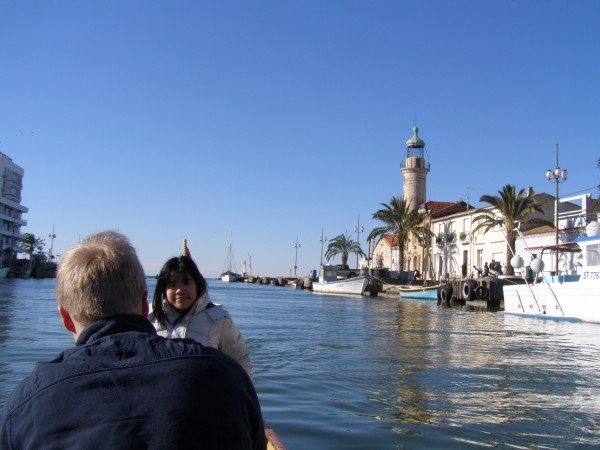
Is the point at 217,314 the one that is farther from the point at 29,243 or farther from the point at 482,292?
the point at 29,243

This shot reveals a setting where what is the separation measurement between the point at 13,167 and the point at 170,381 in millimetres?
99619

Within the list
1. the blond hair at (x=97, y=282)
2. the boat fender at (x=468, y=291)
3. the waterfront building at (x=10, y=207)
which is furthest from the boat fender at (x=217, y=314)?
the waterfront building at (x=10, y=207)

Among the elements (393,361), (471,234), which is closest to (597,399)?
(393,361)

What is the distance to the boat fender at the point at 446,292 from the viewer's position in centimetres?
4256

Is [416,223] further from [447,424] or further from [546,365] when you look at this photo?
[447,424]

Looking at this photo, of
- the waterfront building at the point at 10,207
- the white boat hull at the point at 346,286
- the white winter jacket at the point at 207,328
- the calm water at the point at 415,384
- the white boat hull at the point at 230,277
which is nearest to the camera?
the white winter jacket at the point at 207,328

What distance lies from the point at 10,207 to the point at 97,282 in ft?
317

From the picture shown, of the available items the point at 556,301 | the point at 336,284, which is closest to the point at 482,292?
the point at 556,301

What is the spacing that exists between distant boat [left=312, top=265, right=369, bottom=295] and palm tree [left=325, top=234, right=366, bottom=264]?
24618 millimetres

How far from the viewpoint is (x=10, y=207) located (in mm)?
89000

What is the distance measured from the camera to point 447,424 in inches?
280

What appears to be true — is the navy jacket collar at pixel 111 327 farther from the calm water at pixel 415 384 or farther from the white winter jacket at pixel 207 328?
the calm water at pixel 415 384

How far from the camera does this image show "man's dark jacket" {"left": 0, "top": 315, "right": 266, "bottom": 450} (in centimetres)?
175

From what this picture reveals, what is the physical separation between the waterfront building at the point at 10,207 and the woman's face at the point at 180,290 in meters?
86.3
